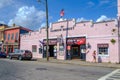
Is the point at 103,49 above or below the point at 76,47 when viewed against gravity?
below

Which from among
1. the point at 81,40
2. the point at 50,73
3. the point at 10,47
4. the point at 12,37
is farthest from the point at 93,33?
the point at 10,47

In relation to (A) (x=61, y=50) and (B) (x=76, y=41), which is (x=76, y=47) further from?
(A) (x=61, y=50)

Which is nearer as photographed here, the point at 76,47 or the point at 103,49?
the point at 103,49

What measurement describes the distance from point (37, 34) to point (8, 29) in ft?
42.4

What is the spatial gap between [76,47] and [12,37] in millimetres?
19857

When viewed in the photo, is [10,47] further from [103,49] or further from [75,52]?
[103,49]

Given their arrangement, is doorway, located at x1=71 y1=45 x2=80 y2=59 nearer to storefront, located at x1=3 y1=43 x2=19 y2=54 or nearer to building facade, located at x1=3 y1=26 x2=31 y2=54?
building facade, located at x1=3 y1=26 x2=31 y2=54

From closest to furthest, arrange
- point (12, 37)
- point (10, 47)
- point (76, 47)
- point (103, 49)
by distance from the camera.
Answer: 1. point (103, 49)
2. point (76, 47)
3. point (12, 37)
4. point (10, 47)

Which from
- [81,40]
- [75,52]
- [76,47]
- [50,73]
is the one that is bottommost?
[50,73]

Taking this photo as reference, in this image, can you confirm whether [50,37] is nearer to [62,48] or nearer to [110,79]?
[62,48]

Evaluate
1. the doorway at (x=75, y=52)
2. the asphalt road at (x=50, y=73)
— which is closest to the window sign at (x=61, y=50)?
the doorway at (x=75, y=52)

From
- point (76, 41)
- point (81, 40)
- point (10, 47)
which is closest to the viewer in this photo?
point (81, 40)

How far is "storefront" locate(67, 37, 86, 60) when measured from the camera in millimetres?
30138

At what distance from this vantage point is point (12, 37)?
47.2 m
